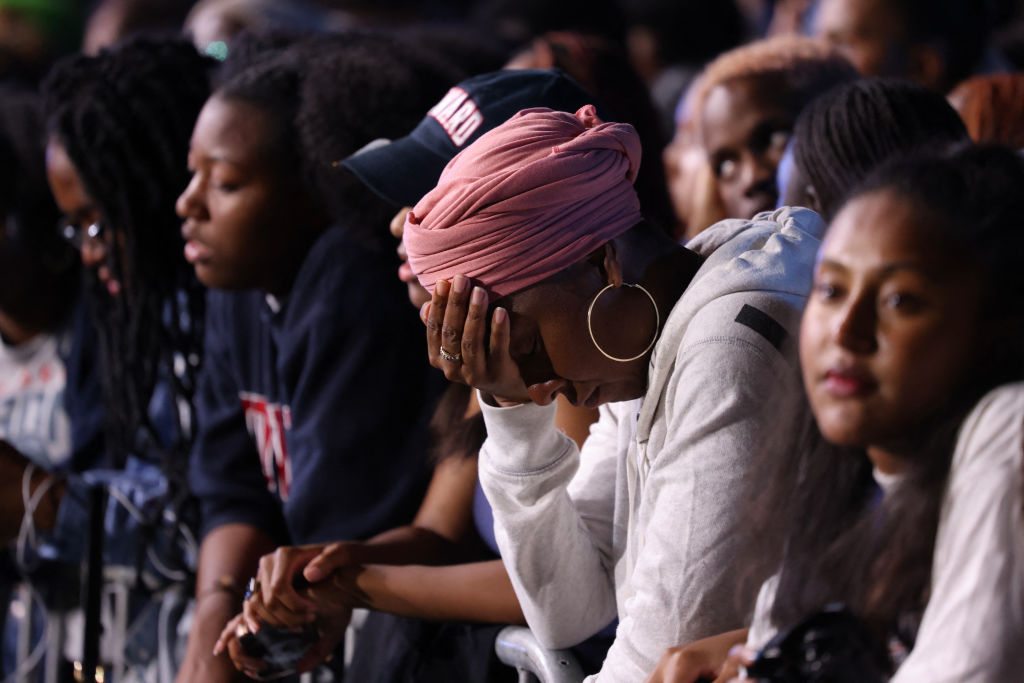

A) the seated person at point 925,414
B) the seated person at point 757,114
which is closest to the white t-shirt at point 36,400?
the seated person at point 757,114

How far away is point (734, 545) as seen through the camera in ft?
4.67

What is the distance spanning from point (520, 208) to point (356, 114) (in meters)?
1.13

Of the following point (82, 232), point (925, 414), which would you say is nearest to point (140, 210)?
point (82, 232)

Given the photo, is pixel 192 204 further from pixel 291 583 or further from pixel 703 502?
pixel 703 502

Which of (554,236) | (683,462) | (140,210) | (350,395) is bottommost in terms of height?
(350,395)

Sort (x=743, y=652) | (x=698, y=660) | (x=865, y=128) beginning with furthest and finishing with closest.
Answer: (x=865, y=128) < (x=698, y=660) < (x=743, y=652)

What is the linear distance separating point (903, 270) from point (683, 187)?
97.7 inches

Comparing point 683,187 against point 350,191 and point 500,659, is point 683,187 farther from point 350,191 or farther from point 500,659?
point 500,659

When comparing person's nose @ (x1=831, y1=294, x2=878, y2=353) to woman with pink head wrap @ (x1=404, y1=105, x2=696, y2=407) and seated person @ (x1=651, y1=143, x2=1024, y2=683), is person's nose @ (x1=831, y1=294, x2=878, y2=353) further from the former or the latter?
woman with pink head wrap @ (x1=404, y1=105, x2=696, y2=407)

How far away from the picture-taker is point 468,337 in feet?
5.16

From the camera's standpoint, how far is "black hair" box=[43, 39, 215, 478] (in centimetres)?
311

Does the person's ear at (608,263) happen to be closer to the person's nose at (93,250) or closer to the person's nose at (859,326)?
the person's nose at (859,326)

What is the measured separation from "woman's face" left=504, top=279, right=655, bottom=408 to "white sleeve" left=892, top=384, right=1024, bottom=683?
603 millimetres

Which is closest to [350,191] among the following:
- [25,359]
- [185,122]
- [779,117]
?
[185,122]
